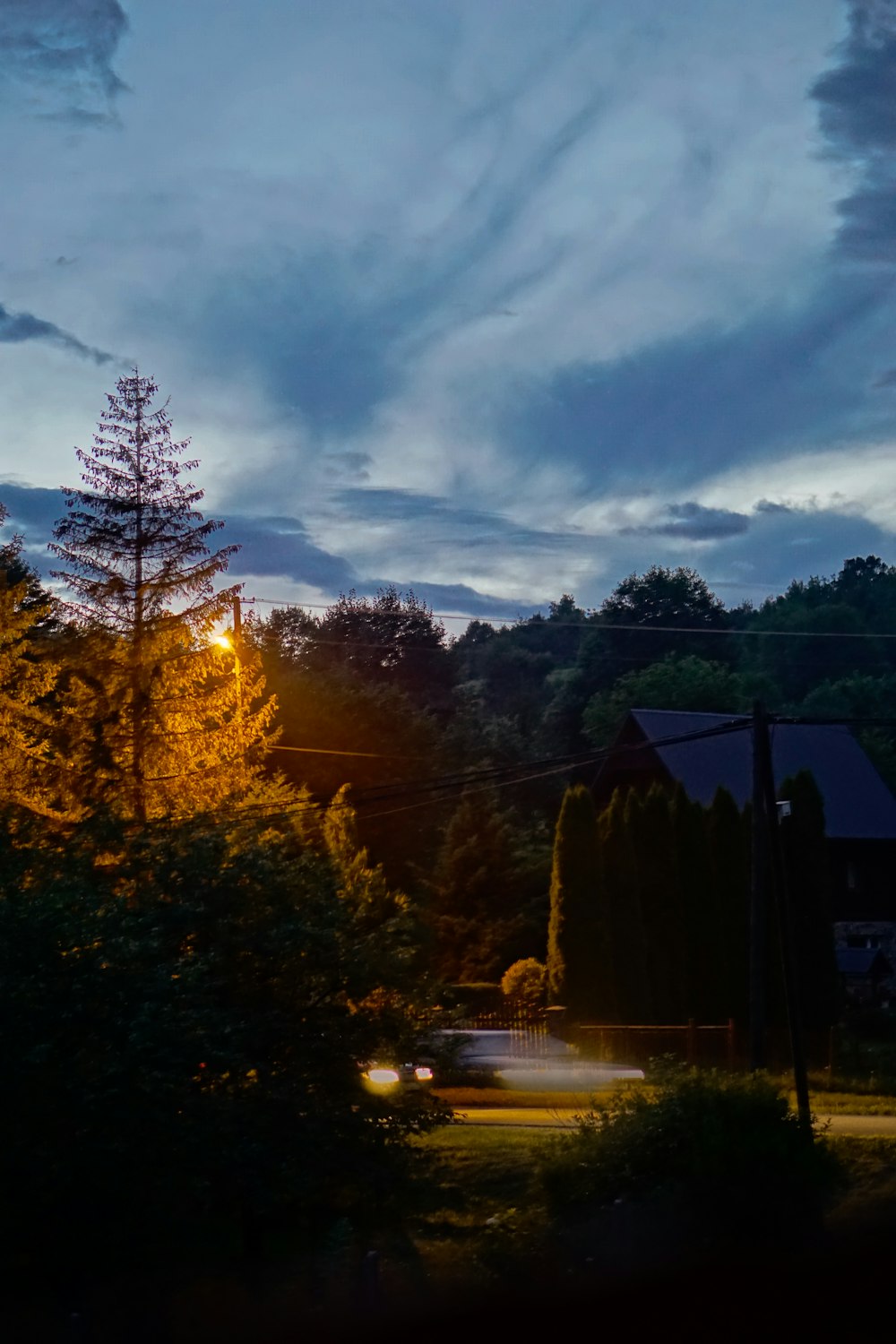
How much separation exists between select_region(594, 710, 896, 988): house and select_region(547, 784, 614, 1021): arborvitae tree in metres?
8.61

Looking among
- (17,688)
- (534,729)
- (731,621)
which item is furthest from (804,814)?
(731,621)

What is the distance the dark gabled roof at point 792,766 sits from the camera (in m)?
44.4

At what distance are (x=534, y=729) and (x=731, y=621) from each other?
23.0m

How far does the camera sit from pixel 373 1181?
42.9 ft

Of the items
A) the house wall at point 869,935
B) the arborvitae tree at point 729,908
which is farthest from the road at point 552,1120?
the house wall at point 869,935

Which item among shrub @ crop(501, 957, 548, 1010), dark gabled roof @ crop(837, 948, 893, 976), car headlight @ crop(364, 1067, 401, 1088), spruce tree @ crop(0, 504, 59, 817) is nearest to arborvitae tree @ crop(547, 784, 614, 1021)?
shrub @ crop(501, 957, 548, 1010)

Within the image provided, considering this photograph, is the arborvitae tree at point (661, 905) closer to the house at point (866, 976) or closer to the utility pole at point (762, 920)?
the house at point (866, 976)

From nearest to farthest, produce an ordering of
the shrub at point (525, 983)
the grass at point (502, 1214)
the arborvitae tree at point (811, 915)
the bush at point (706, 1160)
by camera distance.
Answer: the grass at point (502, 1214) < the bush at point (706, 1160) < the arborvitae tree at point (811, 915) < the shrub at point (525, 983)

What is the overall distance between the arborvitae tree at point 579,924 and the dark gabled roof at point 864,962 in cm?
1081

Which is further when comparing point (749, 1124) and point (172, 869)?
point (749, 1124)

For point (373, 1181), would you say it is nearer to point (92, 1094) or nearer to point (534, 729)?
point (92, 1094)

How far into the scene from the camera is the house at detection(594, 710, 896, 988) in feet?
145

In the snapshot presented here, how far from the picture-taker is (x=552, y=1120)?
22750 mm

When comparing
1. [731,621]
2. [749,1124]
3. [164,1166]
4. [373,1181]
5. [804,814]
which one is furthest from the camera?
[731,621]
